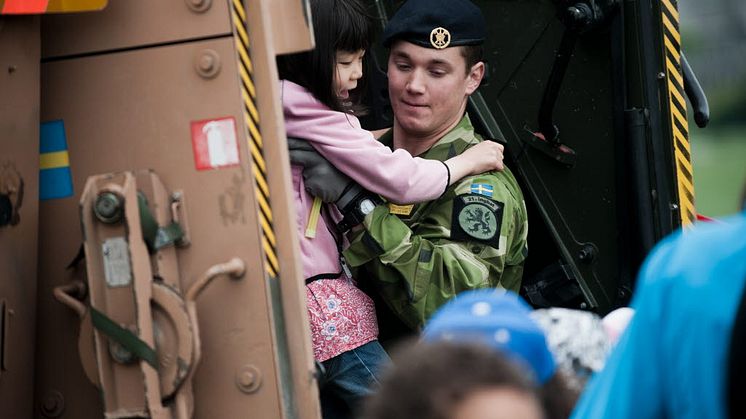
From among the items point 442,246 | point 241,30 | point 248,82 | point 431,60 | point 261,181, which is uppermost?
point 431,60

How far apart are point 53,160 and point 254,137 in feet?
1.47

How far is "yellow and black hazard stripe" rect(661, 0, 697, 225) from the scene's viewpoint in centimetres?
341

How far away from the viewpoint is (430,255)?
10.5 ft

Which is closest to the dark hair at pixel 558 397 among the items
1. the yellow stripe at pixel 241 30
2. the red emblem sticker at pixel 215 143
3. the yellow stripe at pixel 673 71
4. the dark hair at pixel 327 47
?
the red emblem sticker at pixel 215 143

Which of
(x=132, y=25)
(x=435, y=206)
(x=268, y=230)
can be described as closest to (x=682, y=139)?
(x=435, y=206)

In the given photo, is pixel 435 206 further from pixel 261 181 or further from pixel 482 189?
pixel 261 181

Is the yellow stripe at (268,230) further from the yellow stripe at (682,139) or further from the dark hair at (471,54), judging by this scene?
the yellow stripe at (682,139)

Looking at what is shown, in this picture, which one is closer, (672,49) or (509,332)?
(509,332)

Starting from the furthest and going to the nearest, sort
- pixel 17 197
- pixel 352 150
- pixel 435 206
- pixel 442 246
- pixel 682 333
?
1. pixel 435 206
2. pixel 442 246
3. pixel 352 150
4. pixel 17 197
5. pixel 682 333

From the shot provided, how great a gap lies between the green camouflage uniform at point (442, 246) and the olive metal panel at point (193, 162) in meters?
0.57

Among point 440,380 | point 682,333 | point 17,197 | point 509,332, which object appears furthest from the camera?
point 17,197

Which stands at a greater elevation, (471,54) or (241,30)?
(471,54)

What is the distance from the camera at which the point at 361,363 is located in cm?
309

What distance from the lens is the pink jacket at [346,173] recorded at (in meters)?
3.01
